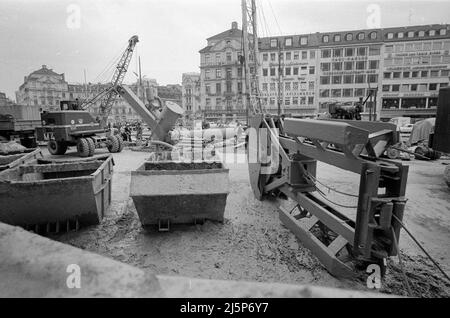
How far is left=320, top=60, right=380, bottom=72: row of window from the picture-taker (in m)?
44.2

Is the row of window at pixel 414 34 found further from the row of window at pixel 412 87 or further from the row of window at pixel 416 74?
the row of window at pixel 412 87

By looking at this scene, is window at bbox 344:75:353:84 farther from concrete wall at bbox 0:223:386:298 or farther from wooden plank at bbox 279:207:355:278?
concrete wall at bbox 0:223:386:298

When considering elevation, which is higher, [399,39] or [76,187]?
[399,39]

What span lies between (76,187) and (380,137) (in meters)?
4.55

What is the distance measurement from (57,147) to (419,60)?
2046 inches

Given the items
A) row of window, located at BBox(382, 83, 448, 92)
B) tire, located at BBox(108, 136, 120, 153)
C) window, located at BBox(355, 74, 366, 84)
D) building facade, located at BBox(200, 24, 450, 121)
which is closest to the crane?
tire, located at BBox(108, 136, 120, 153)

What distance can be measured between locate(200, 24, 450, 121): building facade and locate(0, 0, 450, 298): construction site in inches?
1480

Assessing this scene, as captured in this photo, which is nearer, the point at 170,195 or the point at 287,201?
the point at 170,195

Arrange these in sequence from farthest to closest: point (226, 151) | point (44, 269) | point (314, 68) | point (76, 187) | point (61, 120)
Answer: point (314, 68), point (226, 151), point (61, 120), point (76, 187), point (44, 269)

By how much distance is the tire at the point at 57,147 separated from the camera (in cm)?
1308

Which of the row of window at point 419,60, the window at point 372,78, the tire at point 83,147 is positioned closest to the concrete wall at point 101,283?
the tire at point 83,147

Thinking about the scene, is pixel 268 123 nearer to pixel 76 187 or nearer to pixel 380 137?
pixel 380 137
